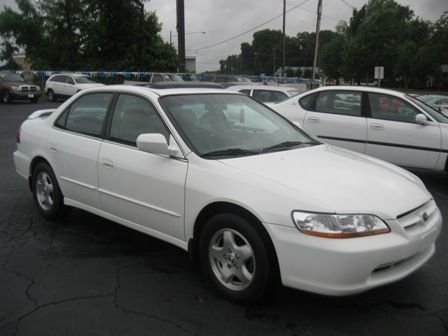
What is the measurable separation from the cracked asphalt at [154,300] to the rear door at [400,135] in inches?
108

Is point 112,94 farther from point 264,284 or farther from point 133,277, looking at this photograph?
point 264,284

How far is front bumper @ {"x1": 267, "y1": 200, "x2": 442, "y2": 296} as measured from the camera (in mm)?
2891

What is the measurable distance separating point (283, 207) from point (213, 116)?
1399 mm

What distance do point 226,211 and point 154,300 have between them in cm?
84

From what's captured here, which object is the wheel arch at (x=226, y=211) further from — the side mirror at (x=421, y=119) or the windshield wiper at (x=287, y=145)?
the side mirror at (x=421, y=119)

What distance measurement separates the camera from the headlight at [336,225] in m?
2.92

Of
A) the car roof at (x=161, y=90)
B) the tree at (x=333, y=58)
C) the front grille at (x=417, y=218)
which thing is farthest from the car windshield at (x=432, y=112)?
the tree at (x=333, y=58)

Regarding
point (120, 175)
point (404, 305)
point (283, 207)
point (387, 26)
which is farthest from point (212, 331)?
point (387, 26)

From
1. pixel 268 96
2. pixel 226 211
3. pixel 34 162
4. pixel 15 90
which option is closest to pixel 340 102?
pixel 268 96

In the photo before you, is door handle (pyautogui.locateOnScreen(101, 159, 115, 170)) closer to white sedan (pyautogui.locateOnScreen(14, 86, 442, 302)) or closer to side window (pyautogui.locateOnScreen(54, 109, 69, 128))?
white sedan (pyautogui.locateOnScreen(14, 86, 442, 302))

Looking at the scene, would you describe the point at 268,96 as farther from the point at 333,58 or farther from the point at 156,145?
the point at 333,58

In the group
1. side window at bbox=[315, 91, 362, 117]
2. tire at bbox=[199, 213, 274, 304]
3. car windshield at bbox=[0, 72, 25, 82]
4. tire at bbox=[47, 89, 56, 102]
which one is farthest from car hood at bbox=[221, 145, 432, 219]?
tire at bbox=[47, 89, 56, 102]

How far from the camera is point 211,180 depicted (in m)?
3.41

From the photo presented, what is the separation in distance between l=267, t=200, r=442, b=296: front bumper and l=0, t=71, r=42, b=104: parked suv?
82.6 feet
